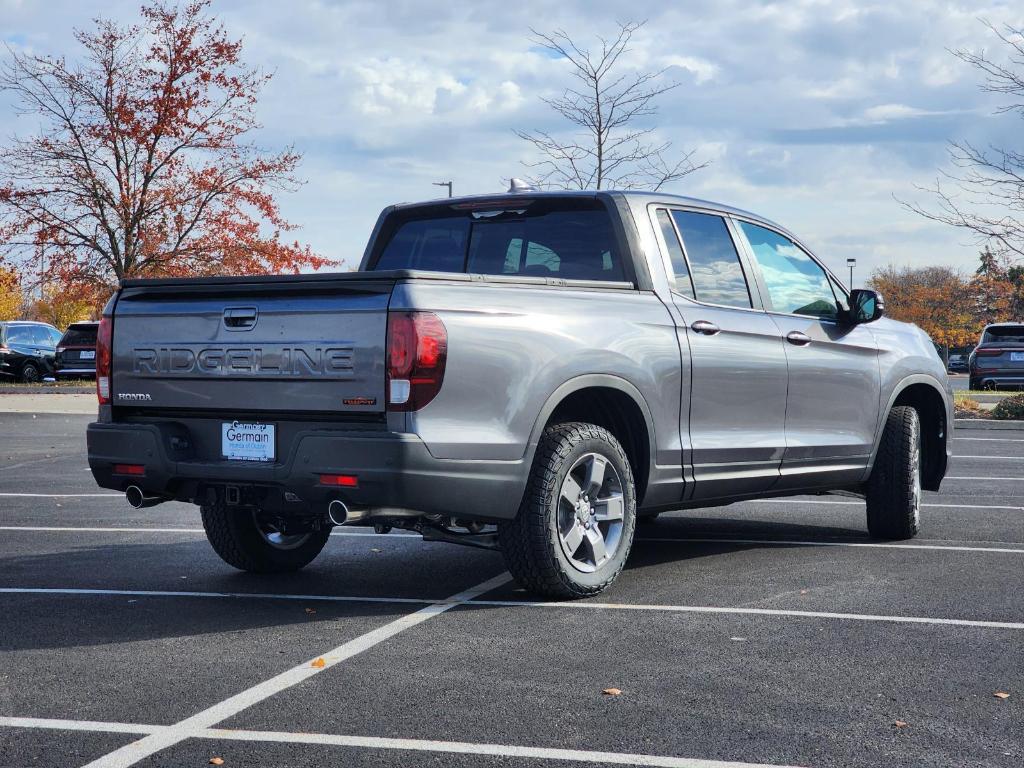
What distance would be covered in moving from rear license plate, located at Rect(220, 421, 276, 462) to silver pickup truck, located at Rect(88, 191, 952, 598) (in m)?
0.01

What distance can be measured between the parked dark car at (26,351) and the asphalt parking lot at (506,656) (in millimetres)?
27550

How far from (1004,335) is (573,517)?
82.4 ft

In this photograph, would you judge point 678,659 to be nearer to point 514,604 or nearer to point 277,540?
point 514,604

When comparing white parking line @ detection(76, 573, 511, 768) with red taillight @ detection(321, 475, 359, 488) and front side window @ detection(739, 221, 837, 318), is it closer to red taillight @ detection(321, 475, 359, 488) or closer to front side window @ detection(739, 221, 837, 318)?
red taillight @ detection(321, 475, 359, 488)

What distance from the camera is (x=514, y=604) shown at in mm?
6477

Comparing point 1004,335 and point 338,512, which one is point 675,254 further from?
point 1004,335

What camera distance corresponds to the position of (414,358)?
567 centimetres

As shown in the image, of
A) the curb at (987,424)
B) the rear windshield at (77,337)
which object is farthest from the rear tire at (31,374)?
the curb at (987,424)

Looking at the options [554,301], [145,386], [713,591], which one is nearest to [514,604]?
[713,591]

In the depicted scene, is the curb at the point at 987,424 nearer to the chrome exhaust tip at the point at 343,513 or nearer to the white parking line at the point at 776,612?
the white parking line at the point at 776,612

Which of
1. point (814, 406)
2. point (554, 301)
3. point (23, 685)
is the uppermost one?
point (554, 301)

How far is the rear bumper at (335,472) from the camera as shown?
571cm

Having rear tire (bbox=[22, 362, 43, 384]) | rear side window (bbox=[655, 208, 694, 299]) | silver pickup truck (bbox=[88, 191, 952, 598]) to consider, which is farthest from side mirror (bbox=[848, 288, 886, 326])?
rear tire (bbox=[22, 362, 43, 384])

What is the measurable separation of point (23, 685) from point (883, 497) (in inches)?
217
